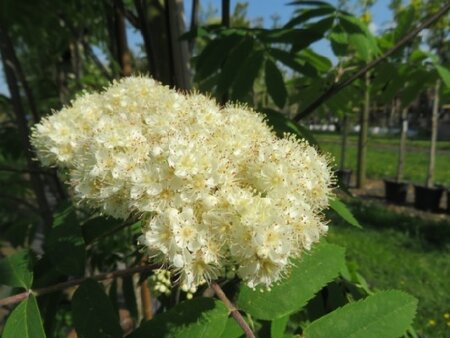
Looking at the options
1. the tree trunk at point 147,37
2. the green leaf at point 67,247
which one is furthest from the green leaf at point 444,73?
the green leaf at point 67,247

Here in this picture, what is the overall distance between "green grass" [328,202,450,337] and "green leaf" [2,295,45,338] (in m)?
2.83

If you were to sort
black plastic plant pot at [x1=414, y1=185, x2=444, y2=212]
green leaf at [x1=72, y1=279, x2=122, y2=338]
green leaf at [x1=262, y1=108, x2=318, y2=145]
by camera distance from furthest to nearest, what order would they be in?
black plastic plant pot at [x1=414, y1=185, x2=444, y2=212] → green leaf at [x1=262, y1=108, x2=318, y2=145] → green leaf at [x1=72, y1=279, x2=122, y2=338]

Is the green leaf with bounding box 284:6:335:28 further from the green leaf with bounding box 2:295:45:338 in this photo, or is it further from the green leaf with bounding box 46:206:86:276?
the green leaf with bounding box 2:295:45:338

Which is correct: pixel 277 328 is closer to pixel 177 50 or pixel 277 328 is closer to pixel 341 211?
pixel 341 211

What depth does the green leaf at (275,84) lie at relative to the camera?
5.44 feet

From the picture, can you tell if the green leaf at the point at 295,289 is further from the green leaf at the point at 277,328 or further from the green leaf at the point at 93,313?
the green leaf at the point at 93,313

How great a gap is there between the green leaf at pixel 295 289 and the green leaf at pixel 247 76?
27.1 inches

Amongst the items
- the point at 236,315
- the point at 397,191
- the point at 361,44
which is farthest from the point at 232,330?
the point at 397,191

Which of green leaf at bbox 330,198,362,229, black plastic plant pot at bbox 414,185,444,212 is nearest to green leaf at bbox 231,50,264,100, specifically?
green leaf at bbox 330,198,362,229

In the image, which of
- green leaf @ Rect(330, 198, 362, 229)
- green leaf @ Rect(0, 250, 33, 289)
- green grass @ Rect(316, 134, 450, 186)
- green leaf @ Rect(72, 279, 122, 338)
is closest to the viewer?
green leaf @ Rect(72, 279, 122, 338)

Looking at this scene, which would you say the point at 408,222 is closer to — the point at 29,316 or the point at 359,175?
the point at 359,175

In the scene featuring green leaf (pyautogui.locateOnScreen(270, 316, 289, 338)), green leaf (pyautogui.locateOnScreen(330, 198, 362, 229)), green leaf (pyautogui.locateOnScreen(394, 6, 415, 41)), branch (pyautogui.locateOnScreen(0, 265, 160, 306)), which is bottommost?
green leaf (pyautogui.locateOnScreen(270, 316, 289, 338))

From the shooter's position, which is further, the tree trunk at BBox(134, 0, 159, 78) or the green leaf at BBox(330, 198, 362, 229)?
the tree trunk at BBox(134, 0, 159, 78)

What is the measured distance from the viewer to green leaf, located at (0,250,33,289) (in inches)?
42.9
